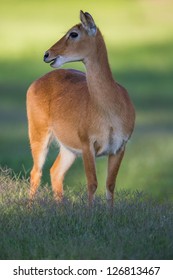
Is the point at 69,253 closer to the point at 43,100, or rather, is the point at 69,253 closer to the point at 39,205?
the point at 39,205

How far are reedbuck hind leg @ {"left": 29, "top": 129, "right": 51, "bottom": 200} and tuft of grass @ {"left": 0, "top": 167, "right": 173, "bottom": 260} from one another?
5.02ft

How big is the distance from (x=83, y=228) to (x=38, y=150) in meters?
3.07

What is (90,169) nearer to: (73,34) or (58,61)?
(58,61)

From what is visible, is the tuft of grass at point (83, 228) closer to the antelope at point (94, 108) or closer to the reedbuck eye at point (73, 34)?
the antelope at point (94, 108)

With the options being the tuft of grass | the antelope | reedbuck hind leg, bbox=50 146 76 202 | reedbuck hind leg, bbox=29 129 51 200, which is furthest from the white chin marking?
reedbuck hind leg, bbox=50 146 76 202

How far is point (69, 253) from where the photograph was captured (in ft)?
27.4

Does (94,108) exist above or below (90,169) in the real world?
above

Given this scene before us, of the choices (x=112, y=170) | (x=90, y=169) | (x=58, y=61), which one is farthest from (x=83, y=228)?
(x=58, y=61)

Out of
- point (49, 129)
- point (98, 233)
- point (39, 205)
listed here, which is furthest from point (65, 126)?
point (98, 233)

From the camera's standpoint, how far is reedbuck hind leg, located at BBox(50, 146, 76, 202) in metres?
12.3

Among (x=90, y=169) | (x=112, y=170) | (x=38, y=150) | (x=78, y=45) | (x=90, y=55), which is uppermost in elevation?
(x=78, y=45)

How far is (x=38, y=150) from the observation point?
476 inches
